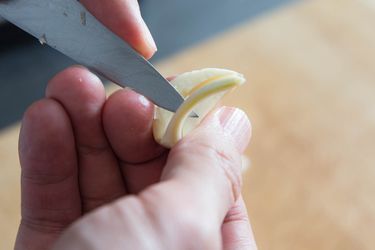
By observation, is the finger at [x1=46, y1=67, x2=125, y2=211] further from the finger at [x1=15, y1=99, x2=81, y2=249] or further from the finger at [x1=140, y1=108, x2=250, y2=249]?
the finger at [x1=140, y1=108, x2=250, y2=249]

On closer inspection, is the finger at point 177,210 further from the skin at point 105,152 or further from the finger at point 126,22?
the finger at point 126,22

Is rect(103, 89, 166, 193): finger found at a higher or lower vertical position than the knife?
lower

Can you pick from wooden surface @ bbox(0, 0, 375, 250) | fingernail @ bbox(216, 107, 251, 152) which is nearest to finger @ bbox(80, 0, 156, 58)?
fingernail @ bbox(216, 107, 251, 152)

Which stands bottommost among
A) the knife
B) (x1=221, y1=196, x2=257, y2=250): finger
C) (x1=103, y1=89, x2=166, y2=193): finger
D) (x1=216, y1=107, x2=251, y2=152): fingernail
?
(x1=221, y1=196, x2=257, y2=250): finger

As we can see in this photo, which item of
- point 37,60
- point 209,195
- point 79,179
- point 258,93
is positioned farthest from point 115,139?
point 37,60

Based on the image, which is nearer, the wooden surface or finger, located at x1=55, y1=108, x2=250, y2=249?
finger, located at x1=55, y1=108, x2=250, y2=249

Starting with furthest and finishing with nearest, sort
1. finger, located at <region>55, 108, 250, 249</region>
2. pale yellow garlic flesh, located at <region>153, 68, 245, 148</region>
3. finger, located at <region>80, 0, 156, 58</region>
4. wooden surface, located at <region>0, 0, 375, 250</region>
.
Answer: wooden surface, located at <region>0, 0, 375, 250</region>, finger, located at <region>80, 0, 156, 58</region>, pale yellow garlic flesh, located at <region>153, 68, 245, 148</region>, finger, located at <region>55, 108, 250, 249</region>

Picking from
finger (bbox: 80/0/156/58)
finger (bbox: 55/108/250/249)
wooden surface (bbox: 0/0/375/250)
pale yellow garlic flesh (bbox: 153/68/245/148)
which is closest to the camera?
finger (bbox: 55/108/250/249)
